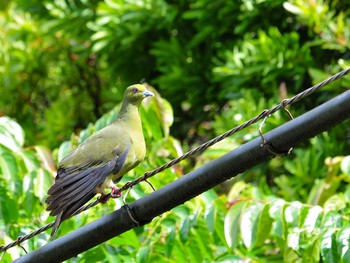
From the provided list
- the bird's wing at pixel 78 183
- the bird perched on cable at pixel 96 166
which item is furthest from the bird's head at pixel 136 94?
the bird's wing at pixel 78 183

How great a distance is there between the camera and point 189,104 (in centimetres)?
707

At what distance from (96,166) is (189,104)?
11.3 feet

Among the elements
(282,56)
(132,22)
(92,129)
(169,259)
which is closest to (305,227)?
(169,259)

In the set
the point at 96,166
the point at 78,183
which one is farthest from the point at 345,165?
the point at 78,183

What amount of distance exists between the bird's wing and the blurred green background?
2.41ft

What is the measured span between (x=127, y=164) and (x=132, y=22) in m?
3.33

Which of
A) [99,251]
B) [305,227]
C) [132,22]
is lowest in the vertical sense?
[305,227]

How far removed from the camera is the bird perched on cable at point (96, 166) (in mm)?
3418

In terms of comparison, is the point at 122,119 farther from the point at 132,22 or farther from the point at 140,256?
the point at 132,22

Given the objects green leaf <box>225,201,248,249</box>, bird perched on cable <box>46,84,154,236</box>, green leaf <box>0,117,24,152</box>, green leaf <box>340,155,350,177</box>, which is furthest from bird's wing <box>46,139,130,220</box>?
green leaf <box>340,155,350,177</box>

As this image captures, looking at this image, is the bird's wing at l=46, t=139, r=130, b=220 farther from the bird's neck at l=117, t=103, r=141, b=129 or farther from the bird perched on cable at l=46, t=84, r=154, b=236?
the bird's neck at l=117, t=103, r=141, b=129

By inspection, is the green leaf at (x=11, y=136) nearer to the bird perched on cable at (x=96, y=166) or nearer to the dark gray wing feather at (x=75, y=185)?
the bird perched on cable at (x=96, y=166)

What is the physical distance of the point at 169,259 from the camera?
14.4 ft

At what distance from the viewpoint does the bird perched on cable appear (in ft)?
11.2
